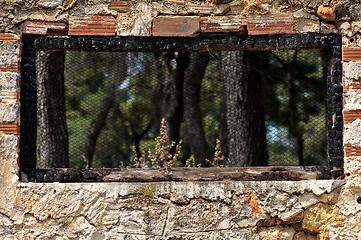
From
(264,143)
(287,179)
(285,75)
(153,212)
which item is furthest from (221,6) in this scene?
(285,75)

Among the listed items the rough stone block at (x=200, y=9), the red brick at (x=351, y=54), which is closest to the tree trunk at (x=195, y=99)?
the rough stone block at (x=200, y=9)

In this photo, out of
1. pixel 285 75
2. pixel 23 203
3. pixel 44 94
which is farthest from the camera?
pixel 285 75

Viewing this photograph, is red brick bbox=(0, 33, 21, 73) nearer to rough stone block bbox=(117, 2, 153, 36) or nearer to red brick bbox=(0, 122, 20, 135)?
red brick bbox=(0, 122, 20, 135)

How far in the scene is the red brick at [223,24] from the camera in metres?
2.89

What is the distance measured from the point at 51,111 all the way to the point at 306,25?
4.20 m

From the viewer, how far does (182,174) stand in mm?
2818

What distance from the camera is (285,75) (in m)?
8.45

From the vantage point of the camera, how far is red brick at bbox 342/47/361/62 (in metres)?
2.88

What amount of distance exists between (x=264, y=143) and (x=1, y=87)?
3512 mm

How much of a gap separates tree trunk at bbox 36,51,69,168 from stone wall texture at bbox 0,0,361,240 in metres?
3.09

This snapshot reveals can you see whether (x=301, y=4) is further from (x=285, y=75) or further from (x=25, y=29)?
(x=285, y=75)

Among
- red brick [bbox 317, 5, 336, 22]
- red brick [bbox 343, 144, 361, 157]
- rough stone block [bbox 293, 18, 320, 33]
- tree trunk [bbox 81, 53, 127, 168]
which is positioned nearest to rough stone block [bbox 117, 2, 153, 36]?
rough stone block [bbox 293, 18, 320, 33]

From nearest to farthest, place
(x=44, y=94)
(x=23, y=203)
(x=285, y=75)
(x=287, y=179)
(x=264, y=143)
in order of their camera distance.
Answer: (x=23, y=203)
(x=287, y=179)
(x=264, y=143)
(x=44, y=94)
(x=285, y=75)

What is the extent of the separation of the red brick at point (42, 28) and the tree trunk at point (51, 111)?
3.05 metres
